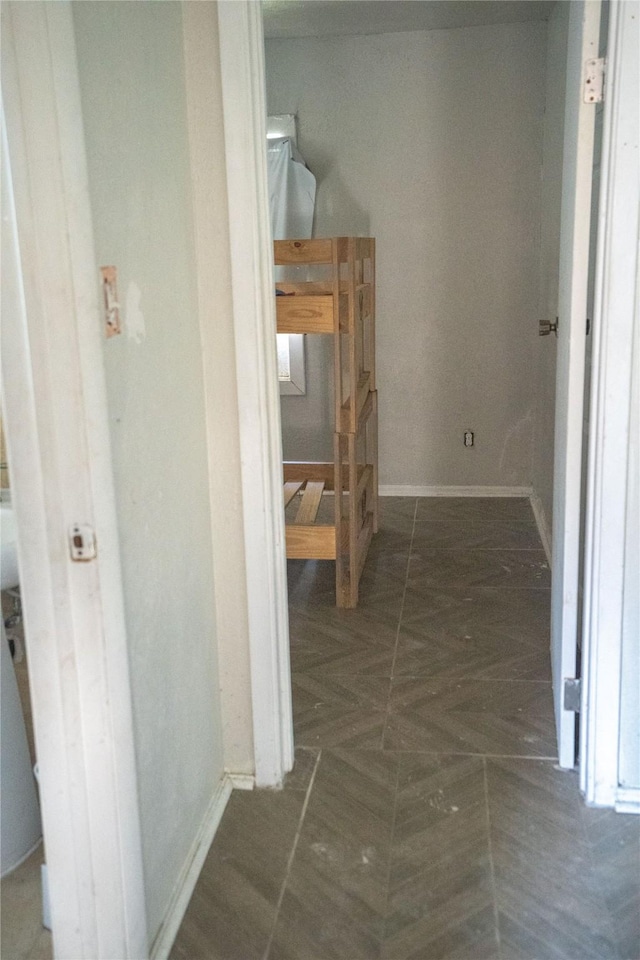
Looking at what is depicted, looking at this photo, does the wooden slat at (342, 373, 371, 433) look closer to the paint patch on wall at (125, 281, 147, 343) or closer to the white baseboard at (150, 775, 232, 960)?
the white baseboard at (150, 775, 232, 960)

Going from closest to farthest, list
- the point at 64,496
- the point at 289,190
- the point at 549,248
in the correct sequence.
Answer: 1. the point at 64,496
2. the point at 549,248
3. the point at 289,190

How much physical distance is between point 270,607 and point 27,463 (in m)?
0.96

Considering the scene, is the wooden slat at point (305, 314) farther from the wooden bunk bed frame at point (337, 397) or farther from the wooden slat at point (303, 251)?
the wooden slat at point (303, 251)

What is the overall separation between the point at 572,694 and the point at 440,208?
3270 mm

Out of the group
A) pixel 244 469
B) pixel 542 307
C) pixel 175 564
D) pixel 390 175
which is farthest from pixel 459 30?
pixel 175 564

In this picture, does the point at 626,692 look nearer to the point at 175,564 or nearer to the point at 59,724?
the point at 175,564

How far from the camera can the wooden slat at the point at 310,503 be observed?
3752 millimetres

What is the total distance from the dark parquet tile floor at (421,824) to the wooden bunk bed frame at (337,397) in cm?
29

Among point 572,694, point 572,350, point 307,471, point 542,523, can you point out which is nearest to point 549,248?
point 542,523

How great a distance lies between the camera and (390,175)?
4879mm

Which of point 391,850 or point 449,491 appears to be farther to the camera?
point 449,491

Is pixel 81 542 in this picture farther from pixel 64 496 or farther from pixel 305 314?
pixel 305 314

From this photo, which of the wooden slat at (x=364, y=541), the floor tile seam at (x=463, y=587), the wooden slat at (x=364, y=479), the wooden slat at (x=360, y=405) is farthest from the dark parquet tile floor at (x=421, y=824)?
the wooden slat at (x=360, y=405)

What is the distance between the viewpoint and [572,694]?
92.6 inches
